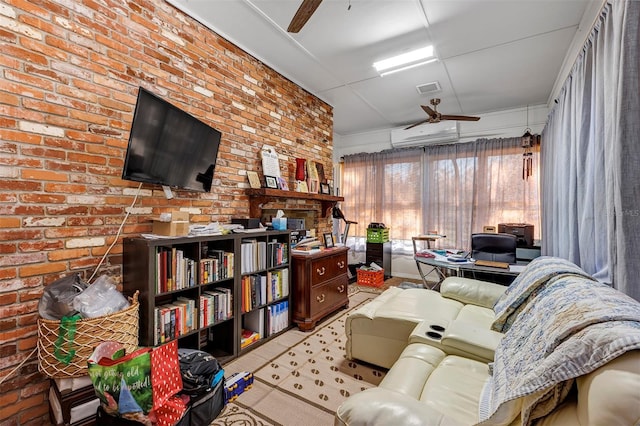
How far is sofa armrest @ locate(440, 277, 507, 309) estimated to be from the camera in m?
2.42

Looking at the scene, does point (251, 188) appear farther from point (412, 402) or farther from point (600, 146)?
point (600, 146)

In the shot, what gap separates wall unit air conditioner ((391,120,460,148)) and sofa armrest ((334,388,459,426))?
14.8 ft

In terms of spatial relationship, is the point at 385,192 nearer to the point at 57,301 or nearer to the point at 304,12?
the point at 304,12

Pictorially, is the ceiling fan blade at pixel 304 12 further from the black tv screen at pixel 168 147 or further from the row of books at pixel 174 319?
the row of books at pixel 174 319

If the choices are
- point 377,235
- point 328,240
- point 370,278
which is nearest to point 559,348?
point 328,240

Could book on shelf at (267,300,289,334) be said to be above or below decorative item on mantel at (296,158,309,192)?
below

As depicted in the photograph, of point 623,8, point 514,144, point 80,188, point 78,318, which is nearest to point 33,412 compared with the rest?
point 78,318

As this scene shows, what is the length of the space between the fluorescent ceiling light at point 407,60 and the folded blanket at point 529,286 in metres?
2.24

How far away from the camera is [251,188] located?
2900mm

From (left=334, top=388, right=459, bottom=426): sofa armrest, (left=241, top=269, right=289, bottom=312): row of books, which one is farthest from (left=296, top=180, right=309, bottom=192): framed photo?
(left=334, top=388, right=459, bottom=426): sofa armrest

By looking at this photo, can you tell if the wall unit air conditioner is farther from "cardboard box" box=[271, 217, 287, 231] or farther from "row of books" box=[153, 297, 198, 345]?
"row of books" box=[153, 297, 198, 345]

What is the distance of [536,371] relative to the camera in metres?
0.86

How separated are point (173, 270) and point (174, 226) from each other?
30cm

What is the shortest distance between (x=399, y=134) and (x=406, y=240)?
6.31ft
